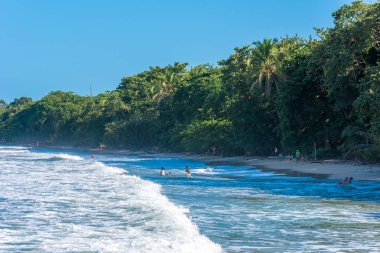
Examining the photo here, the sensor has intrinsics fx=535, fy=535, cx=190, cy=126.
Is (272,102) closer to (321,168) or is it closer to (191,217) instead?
(321,168)

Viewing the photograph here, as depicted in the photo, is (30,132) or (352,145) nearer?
(352,145)

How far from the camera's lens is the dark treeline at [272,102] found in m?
30.9

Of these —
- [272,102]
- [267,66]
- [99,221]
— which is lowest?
[99,221]

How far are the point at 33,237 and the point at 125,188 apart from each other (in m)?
12.7

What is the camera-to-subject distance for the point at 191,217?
1705 centimetres

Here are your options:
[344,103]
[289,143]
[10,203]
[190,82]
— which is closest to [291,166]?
[289,143]

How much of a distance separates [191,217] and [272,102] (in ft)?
106

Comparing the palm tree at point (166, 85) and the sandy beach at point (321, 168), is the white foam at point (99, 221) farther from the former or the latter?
the palm tree at point (166, 85)

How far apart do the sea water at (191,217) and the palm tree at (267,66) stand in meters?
19.0

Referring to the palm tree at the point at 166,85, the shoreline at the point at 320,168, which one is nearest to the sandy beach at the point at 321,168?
the shoreline at the point at 320,168

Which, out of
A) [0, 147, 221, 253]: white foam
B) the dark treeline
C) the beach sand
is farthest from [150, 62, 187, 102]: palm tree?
[0, 147, 221, 253]: white foam

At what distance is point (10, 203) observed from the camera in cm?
2078

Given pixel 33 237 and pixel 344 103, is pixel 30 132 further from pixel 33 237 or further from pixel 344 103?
pixel 33 237

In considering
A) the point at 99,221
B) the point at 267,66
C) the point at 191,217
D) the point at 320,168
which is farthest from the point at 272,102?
the point at 99,221
